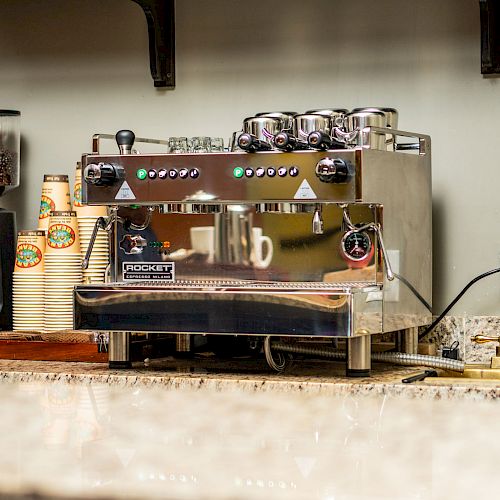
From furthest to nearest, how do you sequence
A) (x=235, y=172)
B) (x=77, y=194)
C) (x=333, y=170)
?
(x=77, y=194) → (x=235, y=172) → (x=333, y=170)

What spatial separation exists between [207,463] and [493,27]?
1406 millimetres

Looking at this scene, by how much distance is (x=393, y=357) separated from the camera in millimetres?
1987

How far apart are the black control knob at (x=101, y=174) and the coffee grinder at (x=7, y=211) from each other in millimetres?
541

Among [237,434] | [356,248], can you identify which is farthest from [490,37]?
[237,434]

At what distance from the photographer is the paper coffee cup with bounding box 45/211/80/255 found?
2281 millimetres

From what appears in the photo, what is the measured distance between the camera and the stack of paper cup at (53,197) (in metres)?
2.42

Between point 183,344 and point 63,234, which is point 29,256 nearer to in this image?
point 63,234

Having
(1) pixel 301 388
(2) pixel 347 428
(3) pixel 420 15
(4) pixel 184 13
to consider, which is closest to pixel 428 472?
(2) pixel 347 428

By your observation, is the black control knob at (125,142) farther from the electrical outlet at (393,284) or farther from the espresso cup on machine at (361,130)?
the electrical outlet at (393,284)

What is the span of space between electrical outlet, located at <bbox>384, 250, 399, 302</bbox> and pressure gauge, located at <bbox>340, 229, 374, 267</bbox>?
0.13ft

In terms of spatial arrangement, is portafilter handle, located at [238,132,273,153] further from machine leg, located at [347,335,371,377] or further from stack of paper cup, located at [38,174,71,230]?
stack of paper cup, located at [38,174,71,230]

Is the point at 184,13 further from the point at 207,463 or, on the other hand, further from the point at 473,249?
the point at 207,463

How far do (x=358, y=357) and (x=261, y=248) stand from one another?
0.29 m

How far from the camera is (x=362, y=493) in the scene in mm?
867
